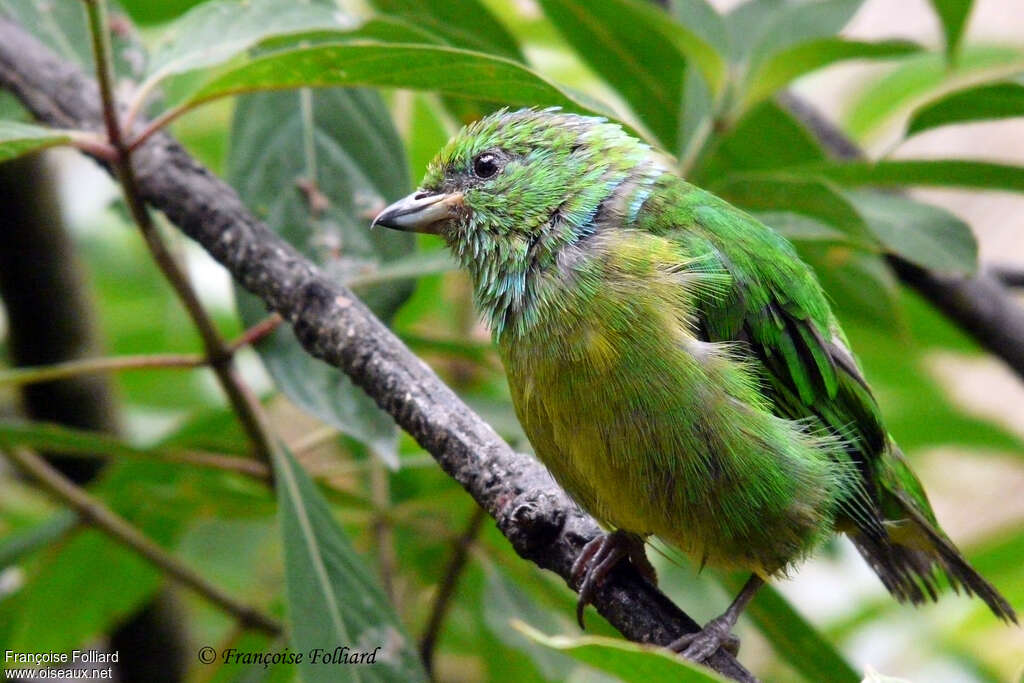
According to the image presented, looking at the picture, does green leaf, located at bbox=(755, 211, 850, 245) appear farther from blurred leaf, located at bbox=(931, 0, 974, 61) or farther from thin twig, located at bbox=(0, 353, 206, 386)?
thin twig, located at bbox=(0, 353, 206, 386)

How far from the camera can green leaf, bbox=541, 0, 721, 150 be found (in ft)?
10.6

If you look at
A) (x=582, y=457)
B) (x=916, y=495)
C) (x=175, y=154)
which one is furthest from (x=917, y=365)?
(x=175, y=154)

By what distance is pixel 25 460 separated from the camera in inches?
117

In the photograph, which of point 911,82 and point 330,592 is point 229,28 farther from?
point 911,82

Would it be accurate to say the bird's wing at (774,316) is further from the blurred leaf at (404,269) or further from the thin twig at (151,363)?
the thin twig at (151,363)

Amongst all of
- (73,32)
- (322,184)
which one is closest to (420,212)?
(322,184)

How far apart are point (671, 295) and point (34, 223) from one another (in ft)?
6.49

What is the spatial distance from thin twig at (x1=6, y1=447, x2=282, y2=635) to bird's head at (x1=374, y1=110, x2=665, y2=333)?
1.09 metres

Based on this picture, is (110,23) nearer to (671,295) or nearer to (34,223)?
(34,223)

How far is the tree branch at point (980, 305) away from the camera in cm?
360

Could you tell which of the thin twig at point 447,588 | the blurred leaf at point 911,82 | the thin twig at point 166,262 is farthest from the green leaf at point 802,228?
the blurred leaf at point 911,82

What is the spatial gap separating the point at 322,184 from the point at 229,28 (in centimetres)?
59

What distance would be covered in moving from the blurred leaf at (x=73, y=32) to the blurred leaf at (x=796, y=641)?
2175 millimetres

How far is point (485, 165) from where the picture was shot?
2838 millimetres
